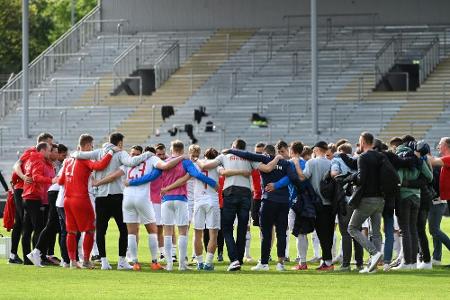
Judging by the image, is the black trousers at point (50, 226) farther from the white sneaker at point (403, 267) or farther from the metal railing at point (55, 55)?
the metal railing at point (55, 55)

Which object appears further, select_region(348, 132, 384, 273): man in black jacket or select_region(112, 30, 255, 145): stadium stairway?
select_region(112, 30, 255, 145): stadium stairway

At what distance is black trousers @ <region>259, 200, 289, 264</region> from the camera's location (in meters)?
21.9

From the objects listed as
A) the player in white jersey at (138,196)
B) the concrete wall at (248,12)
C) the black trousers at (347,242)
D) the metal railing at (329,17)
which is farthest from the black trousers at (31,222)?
the concrete wall at (248,12)

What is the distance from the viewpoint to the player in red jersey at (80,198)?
21.7 metres

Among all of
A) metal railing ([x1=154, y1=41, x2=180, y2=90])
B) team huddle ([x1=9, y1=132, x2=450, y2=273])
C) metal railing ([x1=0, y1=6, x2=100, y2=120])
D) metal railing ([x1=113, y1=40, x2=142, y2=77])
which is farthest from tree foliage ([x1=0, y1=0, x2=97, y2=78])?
team huddle ([x1=9, y1=132, x2=450, y2=273])

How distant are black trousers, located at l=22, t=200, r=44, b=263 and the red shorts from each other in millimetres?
1360

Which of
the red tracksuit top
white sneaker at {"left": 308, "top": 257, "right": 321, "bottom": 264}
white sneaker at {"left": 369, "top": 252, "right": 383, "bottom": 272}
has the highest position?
the red tracksuit top

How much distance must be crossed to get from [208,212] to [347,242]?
6.92ft

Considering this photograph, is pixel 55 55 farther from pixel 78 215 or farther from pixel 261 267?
pixel 261 267

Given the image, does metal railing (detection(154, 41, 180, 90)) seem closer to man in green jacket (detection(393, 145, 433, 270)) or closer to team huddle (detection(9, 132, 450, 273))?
team huddle (detection(9, 132, 450, 273))

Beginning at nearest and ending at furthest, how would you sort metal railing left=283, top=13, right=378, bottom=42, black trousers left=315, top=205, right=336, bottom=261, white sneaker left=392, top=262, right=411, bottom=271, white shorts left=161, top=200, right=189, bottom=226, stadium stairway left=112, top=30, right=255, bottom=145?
white shorts left=161, top=200, right=189, bottom=226 < white sneaker left=392, top=262, right=411, bottom=271 < black trousers left=315, top=205, right=336, bottom=261 < stadium stairway left=112, top=30, right=255, bottom=145 < metal railing left=283, top=13, right=378, bottom=42

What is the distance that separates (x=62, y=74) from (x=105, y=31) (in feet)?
12.3

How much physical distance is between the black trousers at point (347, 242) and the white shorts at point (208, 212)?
182 centimetres

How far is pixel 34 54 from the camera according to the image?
247ft
